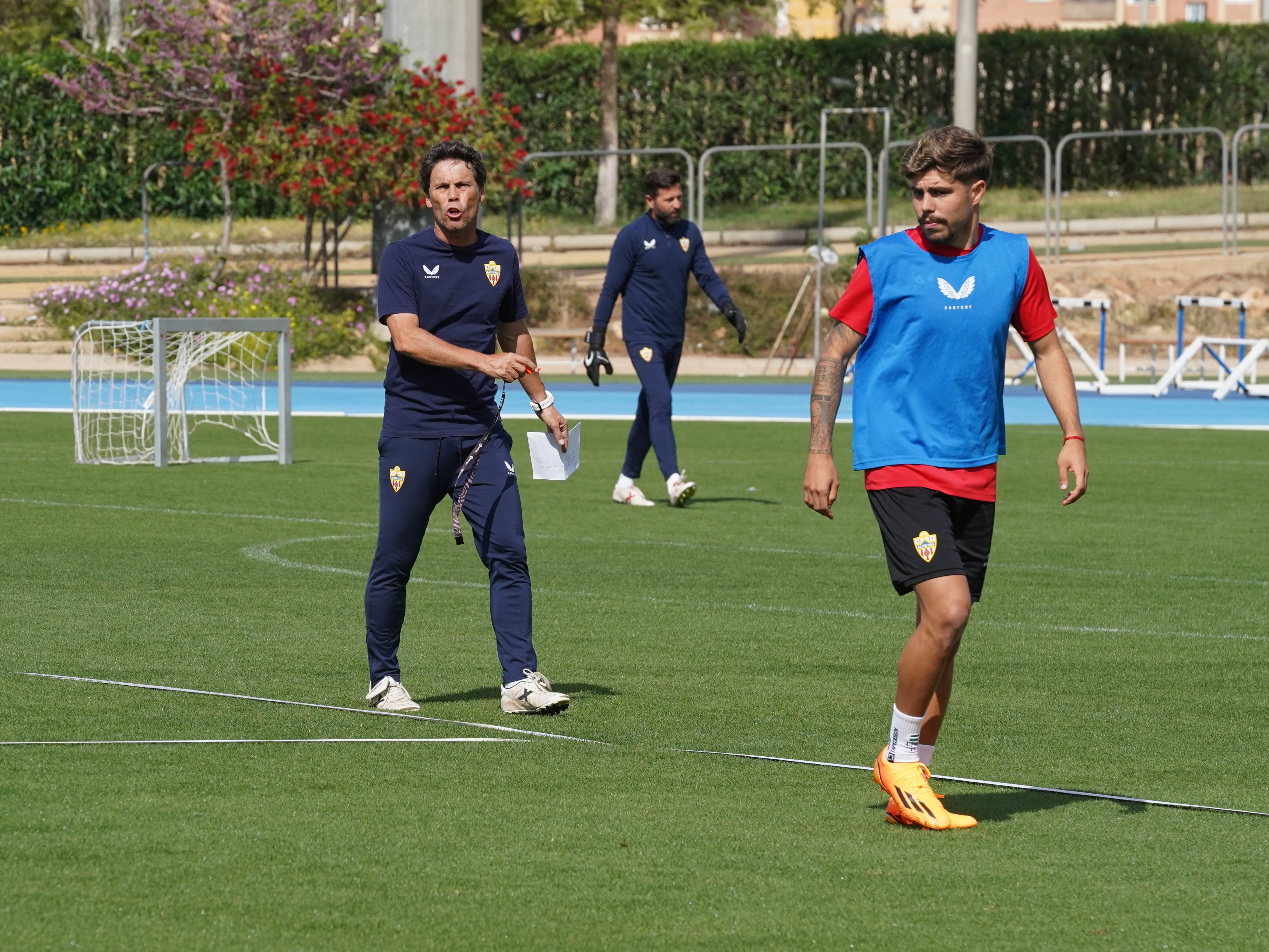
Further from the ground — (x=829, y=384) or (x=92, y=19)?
(x=92, y=19)

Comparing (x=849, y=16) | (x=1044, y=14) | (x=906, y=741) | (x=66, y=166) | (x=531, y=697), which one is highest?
(x=1044, y=14)

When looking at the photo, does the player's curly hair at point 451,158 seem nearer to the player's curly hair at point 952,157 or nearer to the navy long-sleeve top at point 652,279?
the player's curly hair at point 952,157

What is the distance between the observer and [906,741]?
19.6 ft

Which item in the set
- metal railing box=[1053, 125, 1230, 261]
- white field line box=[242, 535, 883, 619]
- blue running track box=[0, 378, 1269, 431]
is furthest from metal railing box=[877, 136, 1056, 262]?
white field line box=[242, 535, 883, 619]

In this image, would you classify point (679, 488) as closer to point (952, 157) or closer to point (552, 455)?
point (552, 455)

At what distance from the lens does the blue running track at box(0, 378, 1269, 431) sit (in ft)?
75.0

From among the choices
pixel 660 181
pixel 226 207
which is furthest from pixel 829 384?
pixel 226 207

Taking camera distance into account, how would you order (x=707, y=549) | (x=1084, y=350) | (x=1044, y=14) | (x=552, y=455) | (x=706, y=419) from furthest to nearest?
(x=1044, y=14) → (x=1084, y=350) → (x=706, y=419) → (x=707, y=549) → (x=552, y=455)

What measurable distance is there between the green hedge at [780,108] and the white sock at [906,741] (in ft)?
107

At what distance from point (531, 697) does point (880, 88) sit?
35093 millimetres

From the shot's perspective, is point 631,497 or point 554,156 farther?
point 554,156

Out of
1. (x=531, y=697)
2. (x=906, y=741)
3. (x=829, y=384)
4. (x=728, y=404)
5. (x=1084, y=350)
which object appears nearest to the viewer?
(x=906, y=741)

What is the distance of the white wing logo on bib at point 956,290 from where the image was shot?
19.6ft

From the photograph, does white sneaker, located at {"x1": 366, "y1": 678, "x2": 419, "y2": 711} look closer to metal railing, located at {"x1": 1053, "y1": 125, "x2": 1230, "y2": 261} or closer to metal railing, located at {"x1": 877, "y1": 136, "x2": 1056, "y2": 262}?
metal railing, located at {"x1": 877, "y1": 136, "x2": 1056, "y2": 262}
